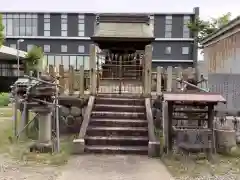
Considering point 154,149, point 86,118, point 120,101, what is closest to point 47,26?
point 120,101

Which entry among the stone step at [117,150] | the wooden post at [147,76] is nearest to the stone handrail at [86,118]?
the stone step at [117,150]

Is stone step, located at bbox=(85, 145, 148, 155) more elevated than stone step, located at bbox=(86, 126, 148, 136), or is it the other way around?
stone step, located at bbox=(86, 126, 148, 136)

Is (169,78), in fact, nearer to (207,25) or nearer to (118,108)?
(118,108)

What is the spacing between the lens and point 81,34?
54.9 m

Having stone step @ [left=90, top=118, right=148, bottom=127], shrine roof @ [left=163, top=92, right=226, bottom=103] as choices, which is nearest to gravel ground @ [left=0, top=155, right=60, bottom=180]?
stone step @ [left=90, top=118, right=148, bottom=127]

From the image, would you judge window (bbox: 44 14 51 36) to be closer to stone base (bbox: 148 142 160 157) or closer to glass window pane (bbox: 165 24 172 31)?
glass window pane (bbox: 165 24 172 31)

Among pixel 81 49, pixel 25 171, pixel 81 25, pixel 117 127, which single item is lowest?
pixel 25 171

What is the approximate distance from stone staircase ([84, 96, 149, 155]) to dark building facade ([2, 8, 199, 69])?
1703 inches

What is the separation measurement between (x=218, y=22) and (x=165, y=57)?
2082cm

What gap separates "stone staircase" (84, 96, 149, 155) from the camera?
971cm

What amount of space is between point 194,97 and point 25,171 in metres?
4.18

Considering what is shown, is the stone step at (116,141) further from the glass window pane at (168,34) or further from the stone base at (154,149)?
the glass window pane at (168,34)

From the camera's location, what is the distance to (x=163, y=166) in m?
8.23

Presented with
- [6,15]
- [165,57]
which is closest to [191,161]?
[165,57]
